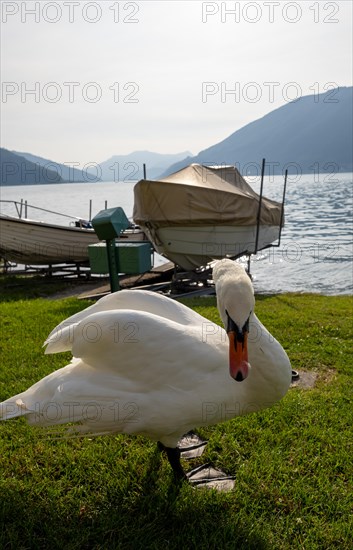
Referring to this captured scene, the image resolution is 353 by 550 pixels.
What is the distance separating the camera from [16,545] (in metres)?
2.61

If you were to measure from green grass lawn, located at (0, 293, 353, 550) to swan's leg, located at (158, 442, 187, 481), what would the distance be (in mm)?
72

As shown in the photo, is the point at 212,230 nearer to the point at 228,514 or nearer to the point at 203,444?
the point at 203,444

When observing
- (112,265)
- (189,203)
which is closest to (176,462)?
(112,265)

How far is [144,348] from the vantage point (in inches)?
113

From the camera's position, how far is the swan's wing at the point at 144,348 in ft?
9.37

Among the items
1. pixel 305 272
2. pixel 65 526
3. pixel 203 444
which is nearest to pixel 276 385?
pixel 203 444

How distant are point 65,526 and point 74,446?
2.89ft

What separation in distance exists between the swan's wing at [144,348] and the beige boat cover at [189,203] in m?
8.96

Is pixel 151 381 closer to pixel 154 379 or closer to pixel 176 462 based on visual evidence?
pixel 154 379

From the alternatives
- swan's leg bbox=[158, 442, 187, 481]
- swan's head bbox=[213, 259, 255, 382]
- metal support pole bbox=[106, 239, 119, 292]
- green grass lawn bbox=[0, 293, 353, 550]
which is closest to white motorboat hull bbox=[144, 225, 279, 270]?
metal support pole bbox=[106, 239, 119, 292]

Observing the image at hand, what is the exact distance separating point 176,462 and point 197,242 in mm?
9618

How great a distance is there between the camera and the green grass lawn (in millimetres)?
2684

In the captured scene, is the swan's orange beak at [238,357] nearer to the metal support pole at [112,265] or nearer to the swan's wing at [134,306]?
the swan's wing at [134,306]

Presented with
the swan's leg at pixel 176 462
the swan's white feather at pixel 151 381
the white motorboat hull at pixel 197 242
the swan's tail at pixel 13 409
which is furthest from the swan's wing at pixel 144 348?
the white motorboat hull at pixel 197 242
